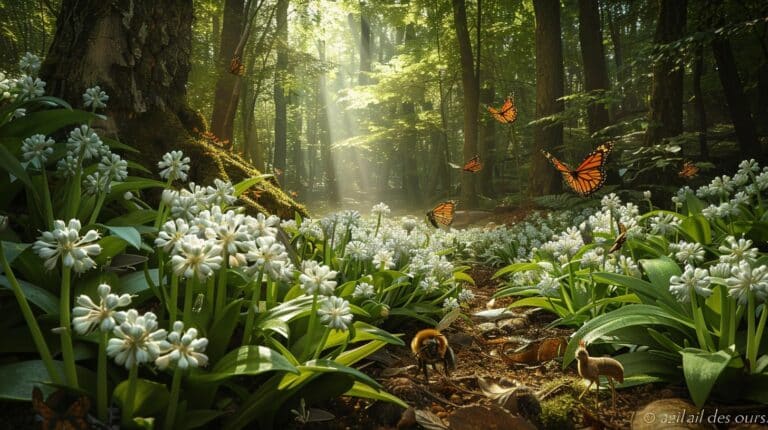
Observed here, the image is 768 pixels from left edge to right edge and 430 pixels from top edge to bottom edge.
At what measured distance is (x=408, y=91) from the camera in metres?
21.1

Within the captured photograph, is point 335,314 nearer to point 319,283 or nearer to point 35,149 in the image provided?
point 319,283

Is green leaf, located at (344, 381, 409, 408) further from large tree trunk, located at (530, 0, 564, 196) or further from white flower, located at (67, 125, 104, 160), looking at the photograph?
large tree trunk, located at (530, 0, 564, 196)

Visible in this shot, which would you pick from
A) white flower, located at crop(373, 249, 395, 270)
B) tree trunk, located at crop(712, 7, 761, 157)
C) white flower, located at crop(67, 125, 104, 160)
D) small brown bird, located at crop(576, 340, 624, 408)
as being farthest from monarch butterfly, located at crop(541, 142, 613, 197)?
tree trunk, located at crop(712, 7, 761, 157)

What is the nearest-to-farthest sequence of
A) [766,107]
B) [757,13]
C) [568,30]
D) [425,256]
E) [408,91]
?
[425,256] < [757,13] < [766,107] < [408,91] < [568,30]

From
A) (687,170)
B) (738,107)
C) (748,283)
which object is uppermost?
(738,107)

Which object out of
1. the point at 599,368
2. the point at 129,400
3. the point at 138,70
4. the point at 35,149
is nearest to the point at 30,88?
the point at 35,149

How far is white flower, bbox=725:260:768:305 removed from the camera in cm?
172

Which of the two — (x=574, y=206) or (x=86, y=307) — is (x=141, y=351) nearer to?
(x=86, y=307)

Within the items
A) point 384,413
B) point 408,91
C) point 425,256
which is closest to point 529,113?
point 408,91

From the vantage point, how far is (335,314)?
1.62 m

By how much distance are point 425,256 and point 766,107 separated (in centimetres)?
1776

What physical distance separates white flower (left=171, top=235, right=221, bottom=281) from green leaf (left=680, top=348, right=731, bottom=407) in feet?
6.07

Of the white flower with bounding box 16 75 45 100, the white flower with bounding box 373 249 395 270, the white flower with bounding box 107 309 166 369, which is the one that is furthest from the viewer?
the white flower with bounding box 373 249 395 270

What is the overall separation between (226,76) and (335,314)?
36.5 feet
